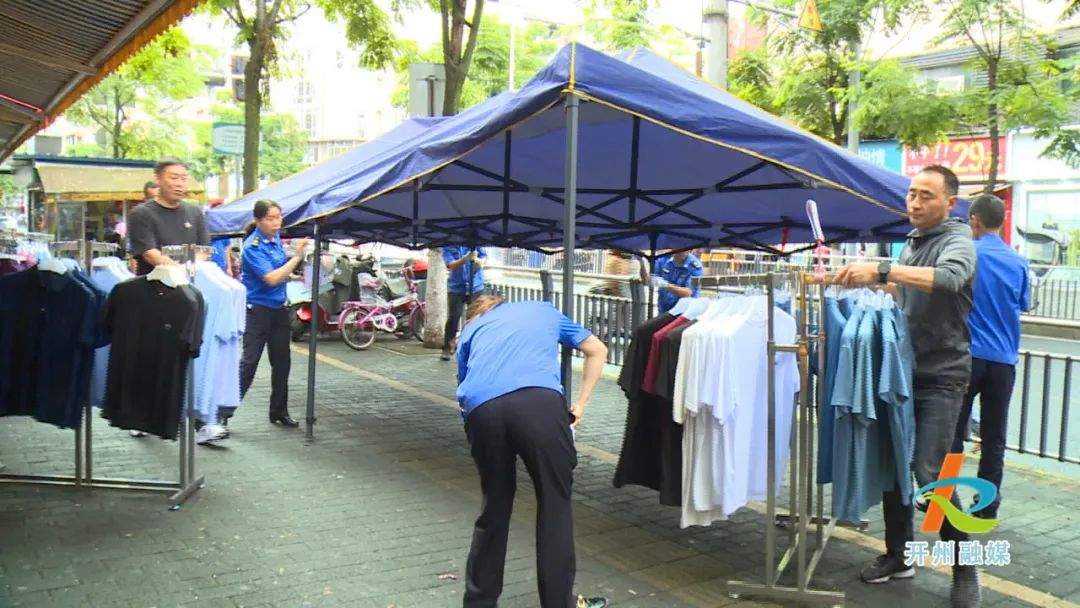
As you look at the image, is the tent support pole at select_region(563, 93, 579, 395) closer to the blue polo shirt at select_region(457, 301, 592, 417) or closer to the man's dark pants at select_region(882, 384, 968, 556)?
the blue polo shirt at select_region(457, 301, 592, 417)

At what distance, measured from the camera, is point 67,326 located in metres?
5.46

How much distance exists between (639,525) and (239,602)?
96.5 inches

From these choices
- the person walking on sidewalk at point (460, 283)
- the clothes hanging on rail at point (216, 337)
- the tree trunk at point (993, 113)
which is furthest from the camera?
the tree trunk at point (993, 113)

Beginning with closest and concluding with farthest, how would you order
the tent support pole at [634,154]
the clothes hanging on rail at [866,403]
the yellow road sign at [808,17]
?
the clothes hanging on rail at [866,403]
the tent support pole at [634,154]
the yellow road sign at [808,17]

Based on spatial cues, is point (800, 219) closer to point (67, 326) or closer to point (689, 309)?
point (689, 309)

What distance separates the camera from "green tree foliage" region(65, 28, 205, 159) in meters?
27.2

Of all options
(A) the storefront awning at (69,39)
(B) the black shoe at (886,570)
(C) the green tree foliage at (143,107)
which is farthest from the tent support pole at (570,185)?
(C) the green tree foliage at (143,107)

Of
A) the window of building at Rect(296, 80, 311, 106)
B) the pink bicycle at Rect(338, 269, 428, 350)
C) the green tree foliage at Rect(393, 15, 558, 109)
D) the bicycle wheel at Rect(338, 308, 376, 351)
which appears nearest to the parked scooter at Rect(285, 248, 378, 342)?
the pink bicycle at Rect(338, 269, 428, 350)

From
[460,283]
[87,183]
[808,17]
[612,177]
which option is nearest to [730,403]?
[612,177]

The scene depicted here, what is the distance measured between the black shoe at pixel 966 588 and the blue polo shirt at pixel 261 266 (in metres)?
5.55

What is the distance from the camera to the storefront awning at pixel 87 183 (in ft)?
68.1

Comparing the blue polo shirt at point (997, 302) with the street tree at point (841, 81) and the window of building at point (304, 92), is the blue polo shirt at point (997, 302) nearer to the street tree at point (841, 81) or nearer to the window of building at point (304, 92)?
the street tree at point (841, 81)

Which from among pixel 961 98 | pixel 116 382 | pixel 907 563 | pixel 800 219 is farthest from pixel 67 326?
pixel 961 98

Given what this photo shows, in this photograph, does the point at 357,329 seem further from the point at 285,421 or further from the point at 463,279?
the point at 285,421
